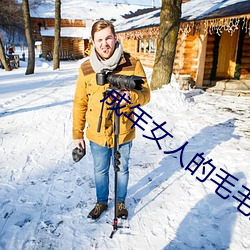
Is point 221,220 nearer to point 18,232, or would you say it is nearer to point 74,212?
point 74,212

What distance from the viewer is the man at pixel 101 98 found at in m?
1.88

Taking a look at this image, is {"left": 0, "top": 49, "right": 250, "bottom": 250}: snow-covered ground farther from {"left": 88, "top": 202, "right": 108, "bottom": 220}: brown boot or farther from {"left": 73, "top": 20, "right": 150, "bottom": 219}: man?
{"left": 73, "top": 20, "right": 150, "bottom": 219}: man

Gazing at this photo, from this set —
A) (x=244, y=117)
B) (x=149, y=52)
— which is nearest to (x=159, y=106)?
(x=244, y=117)

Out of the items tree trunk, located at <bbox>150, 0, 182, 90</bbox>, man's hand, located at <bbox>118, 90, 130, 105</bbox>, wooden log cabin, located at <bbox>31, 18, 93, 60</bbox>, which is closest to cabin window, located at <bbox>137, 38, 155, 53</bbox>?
tree trunk, located at <bbox>150, 0, 182, 90</bbox>

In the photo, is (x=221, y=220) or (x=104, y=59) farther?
(x=221, y=220)

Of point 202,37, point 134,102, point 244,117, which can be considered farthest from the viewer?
point 202,37

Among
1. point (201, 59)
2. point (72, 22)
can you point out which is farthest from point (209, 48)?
point (72, 22)

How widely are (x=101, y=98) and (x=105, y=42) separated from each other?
48 centimetres

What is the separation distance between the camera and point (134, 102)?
6.28 feet

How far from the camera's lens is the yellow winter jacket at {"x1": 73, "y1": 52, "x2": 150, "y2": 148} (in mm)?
2002

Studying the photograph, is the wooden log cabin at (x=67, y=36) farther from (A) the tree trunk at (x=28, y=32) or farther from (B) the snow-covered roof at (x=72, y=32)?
(A) the tree trunk at (x=28, y=32)

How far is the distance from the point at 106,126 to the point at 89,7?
123 feet

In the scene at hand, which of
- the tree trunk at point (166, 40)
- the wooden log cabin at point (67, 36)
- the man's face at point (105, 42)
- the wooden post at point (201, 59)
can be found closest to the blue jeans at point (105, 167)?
the man's face at point (105, 42)

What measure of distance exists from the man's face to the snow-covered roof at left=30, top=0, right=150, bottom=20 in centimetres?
3352
